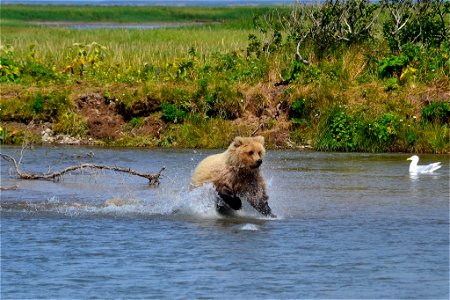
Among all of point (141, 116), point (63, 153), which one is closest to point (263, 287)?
point (63, 153)

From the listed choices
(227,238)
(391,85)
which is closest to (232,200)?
(227,238)

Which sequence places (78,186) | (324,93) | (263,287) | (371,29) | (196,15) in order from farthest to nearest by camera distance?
1. (196,15)
2. (371,29)
3. (324,93)
4. (78,186)
5. (263,287)

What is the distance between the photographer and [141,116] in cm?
2155

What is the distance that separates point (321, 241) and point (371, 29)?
1339 cm

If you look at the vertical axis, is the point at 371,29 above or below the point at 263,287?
above

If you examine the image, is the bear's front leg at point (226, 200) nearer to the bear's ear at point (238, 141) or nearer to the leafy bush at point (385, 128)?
the bear's ear at point (238, 141)

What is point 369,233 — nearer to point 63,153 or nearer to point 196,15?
point 63,153

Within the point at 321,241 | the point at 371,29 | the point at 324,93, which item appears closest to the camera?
the point at 321,241

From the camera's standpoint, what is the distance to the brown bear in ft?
41.7

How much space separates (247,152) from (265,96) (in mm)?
8880

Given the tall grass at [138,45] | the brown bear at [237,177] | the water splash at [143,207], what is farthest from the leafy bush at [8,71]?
the brown bear at [237,177]

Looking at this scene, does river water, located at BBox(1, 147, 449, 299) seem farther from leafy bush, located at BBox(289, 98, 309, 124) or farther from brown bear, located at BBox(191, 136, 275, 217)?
leafy bush, located at BBox(289, 98, 309, 124)

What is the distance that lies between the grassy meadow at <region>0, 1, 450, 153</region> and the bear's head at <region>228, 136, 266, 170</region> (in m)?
7.36

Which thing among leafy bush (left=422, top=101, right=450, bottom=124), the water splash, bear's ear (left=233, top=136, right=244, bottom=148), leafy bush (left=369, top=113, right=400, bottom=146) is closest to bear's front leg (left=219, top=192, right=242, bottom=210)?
the water splash
